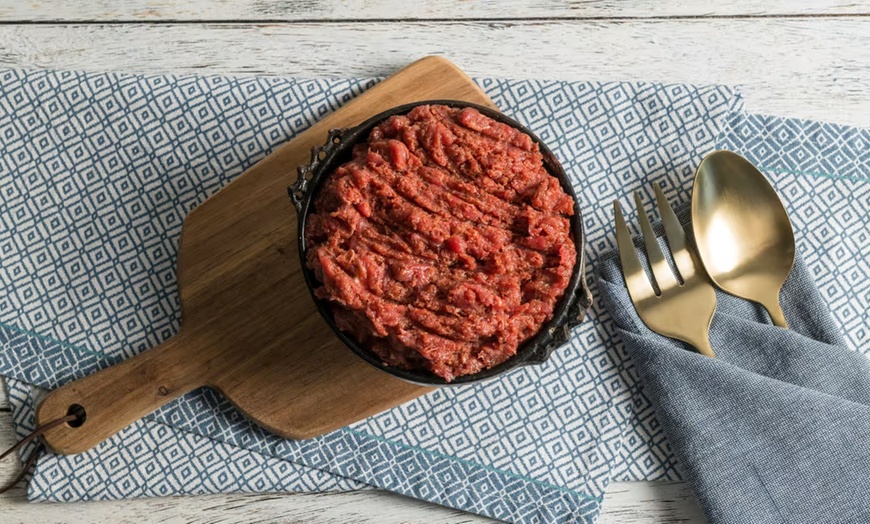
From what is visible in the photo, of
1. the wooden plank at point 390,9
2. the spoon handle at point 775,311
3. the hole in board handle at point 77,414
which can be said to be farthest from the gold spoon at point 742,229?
the hole in board handle at point 77,414

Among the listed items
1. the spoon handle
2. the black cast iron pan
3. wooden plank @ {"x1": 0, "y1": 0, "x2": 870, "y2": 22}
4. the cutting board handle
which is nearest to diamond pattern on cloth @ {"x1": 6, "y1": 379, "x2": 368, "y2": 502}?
the cutting board handle

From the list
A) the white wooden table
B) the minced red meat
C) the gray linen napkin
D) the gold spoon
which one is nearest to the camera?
the minced red meat

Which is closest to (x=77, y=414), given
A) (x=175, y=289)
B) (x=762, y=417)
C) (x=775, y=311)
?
(x=175, y=289)

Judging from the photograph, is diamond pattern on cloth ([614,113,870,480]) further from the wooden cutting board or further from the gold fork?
the wooden cutting board

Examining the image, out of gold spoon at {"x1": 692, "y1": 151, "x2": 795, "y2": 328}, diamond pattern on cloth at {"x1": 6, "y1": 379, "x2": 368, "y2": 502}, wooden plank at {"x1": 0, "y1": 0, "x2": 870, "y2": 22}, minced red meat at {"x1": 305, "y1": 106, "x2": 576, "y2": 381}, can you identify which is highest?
wooden plank at {"x1": 0, "y1": 0, "x2": 870, "y2": 22}

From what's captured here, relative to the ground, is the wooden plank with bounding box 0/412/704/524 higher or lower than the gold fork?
lower

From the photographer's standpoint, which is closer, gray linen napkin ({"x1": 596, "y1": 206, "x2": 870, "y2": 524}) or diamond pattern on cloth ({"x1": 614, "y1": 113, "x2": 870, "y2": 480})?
gray linen napkin ({"x1": 596, "y1": 206, "x2": 870, "y2": 524})

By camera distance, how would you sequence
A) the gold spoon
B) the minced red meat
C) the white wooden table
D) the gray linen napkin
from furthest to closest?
1. the white wooden table
2. the gold spoon
3. the gray linen napkin
4. the minced red meat

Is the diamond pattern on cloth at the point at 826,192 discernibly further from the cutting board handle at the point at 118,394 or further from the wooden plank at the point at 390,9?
the cutting board handle at the point at 118,394
